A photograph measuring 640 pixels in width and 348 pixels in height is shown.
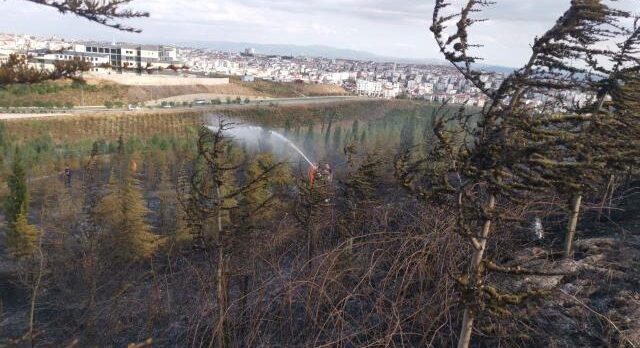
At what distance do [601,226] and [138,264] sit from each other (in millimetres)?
17183

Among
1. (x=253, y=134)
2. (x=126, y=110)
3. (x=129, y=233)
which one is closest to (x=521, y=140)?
(x=129, y=233)

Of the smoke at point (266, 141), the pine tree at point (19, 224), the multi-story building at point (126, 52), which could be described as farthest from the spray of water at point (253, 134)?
the pine tree at point (19, 224)

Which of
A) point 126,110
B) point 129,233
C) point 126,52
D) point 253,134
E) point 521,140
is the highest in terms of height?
point 521,140

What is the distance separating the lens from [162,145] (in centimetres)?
4541

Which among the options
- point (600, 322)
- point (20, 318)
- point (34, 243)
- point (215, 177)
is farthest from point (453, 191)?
point (34, 243)

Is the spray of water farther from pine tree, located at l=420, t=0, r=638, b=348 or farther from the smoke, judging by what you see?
pine tree, located at l=420, t=0, r=638, b=348

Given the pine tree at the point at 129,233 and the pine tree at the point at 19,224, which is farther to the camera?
the pine tree at the point at 19,224

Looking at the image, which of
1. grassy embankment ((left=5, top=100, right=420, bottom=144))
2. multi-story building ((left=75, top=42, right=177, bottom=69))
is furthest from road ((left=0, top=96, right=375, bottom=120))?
multi-story building ((left=75, top=42, right=177, bottom=69))

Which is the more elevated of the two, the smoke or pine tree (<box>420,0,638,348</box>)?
pine tree (<box>420,0,638,348</box>)

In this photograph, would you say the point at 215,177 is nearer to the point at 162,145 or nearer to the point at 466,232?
the point at 466,232

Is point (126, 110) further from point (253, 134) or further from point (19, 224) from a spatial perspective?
point (19, 224)

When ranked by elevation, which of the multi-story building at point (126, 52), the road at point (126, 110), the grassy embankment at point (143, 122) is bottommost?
the grassy embankment at point (143, 122)

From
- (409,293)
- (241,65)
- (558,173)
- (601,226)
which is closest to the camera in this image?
(558,173)

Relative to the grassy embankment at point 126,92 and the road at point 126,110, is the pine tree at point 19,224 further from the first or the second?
the road at point 126,110
